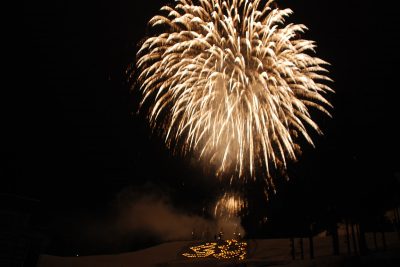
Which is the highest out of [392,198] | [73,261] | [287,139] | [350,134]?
[350,134]

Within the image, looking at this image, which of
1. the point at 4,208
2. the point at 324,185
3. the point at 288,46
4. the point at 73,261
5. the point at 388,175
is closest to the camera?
the point at 4,208

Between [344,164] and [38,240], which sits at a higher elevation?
[344,164]

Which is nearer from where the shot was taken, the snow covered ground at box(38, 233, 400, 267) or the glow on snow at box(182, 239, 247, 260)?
the snow covered ground at box(38, 233, 400, 267)

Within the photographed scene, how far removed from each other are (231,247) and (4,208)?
3231cm

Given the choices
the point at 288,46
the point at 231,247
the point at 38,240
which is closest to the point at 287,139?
the point at 288,46

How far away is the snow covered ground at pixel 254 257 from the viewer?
23.7 metres

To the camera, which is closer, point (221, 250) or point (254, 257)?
point (254, 257)

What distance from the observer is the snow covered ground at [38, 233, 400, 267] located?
23.7m

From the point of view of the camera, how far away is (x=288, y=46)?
80.7ft

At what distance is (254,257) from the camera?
38094mm

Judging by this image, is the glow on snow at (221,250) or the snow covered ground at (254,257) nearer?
the snow covered ground at (254,257)

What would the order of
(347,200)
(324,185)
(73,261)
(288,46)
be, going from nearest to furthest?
(288,46) → (347,200) → (324,185) → (73,261)

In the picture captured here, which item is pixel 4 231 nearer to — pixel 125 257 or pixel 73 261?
pixel 73 261

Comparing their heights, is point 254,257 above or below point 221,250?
below
